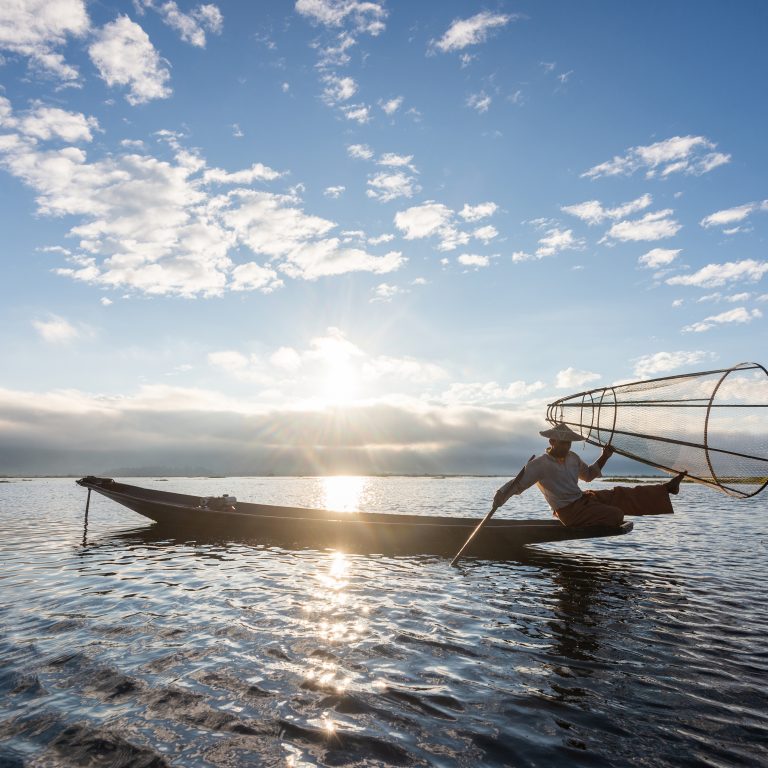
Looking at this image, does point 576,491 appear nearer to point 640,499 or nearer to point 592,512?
point 592,512

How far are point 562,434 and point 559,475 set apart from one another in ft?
4.71

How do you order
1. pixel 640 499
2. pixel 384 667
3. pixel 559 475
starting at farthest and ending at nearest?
pixel 559 475 < pixel 640 499 < pixel 384 667

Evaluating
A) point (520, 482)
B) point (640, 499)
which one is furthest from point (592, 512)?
point (520, 482)

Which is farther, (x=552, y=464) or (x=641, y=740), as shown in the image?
(x=552, y=464)

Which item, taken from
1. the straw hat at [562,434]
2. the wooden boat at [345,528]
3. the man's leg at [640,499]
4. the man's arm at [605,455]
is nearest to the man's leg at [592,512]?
the man's leg at [640,499]

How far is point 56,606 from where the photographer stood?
36.5 ft

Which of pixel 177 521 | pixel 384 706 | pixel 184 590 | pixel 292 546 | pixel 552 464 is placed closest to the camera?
pixel 384 706

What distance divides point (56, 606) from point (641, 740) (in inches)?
456

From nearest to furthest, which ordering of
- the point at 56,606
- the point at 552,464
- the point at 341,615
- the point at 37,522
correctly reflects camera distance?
the point at 341,615
the point at 56,606
the point at 552,464
the point at 37,522

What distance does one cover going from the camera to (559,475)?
46.0ft

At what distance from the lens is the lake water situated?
5.41m

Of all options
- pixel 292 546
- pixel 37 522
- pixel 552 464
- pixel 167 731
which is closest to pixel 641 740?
pixel 167 731

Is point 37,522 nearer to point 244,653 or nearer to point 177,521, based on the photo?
point 177,521

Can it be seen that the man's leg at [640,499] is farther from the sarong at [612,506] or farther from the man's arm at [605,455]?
the man's arm at [605,455]
